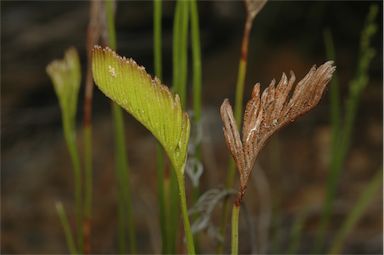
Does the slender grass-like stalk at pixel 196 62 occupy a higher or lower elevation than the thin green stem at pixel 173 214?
higher

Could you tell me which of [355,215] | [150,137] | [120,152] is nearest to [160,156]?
[120,152]

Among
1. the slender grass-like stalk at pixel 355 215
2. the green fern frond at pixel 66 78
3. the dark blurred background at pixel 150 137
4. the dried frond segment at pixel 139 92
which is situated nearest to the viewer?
the dried frond segment at pixel 139 92

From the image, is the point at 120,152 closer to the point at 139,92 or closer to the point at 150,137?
the point at 139,92

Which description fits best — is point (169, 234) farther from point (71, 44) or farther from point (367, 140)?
point (367, 140)

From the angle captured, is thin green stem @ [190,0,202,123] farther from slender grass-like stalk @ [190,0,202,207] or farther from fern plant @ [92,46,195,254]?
fern plant @ [92,46,195,254]

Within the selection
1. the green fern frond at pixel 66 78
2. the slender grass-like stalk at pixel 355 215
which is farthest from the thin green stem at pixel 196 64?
the slender grass-like stalk at pixel 355 215

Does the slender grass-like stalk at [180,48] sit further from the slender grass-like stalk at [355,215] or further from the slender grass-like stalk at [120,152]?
the slender grass-like stalk at [355,215]

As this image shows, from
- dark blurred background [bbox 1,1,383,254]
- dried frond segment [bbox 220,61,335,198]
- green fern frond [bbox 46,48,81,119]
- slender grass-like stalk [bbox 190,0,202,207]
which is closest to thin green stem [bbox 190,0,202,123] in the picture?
slender grass-like stalk [bbox 190,0,202,207]
